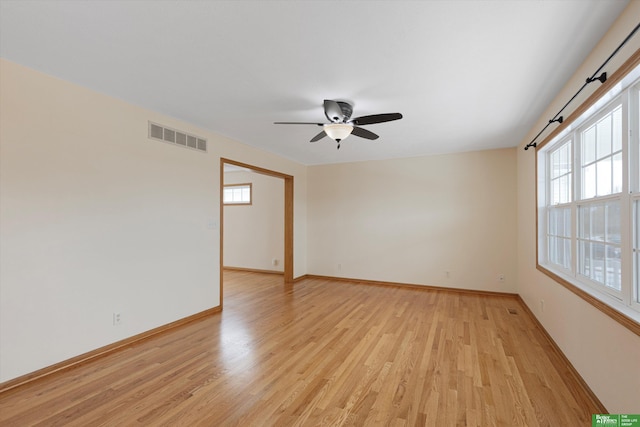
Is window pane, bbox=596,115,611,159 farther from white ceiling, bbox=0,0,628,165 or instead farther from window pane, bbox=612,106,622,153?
white ceiling, bbox=0,0,628,165

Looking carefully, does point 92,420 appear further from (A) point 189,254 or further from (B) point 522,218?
(B) point 522,218

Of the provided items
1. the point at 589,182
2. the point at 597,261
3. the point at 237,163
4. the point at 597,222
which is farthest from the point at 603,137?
the point at 237,163

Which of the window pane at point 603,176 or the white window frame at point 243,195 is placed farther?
the white window frame at point 243,195

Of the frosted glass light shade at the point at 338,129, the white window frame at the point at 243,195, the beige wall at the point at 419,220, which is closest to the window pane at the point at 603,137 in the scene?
the frosted glass light shade at the point at 338,129

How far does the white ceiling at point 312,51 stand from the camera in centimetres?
164

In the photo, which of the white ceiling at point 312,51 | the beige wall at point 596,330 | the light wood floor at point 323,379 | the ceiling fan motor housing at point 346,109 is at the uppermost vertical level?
the white ceiling at point 312,51

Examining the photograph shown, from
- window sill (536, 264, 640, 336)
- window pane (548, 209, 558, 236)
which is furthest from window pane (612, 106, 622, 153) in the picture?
window pane (548, 209, 558, 236)

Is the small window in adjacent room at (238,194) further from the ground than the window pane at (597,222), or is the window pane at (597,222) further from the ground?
the small window in adjacent room at (238,194)

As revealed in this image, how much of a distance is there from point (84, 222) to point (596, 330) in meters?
4.28

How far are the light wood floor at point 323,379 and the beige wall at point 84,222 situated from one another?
354 mm

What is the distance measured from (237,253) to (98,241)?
449cm

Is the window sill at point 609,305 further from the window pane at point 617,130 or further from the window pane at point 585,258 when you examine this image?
the window pane at point 617,130

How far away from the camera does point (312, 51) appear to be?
2020 millimetres

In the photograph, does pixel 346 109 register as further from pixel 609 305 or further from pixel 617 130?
pixel 609 305
